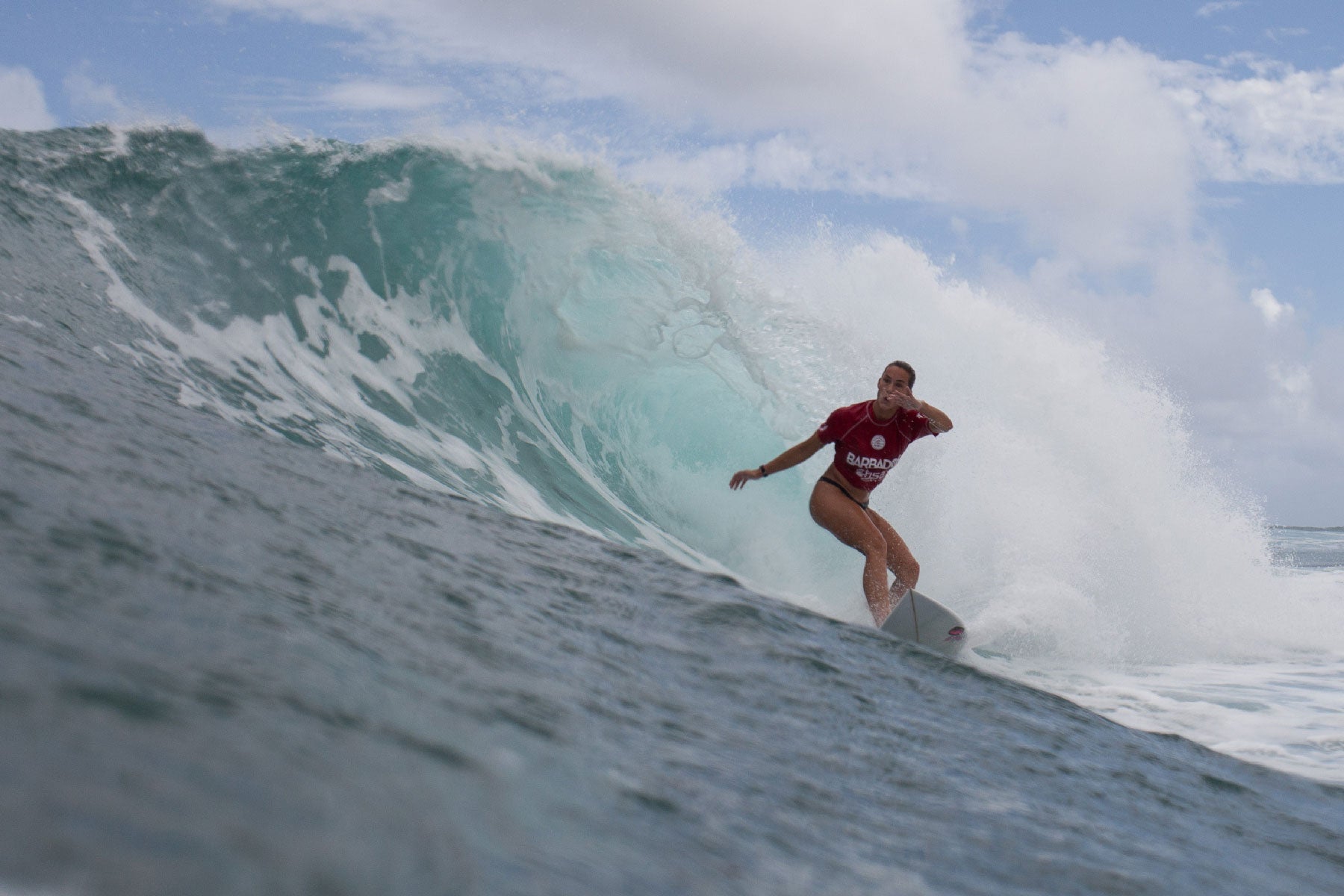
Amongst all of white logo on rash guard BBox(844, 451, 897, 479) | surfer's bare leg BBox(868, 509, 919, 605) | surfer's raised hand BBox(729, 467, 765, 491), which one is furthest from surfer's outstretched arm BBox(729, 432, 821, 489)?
surfer's bare leg BBox(868, 509, 919, 605)

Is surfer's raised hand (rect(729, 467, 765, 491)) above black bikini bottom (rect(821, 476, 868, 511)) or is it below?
below

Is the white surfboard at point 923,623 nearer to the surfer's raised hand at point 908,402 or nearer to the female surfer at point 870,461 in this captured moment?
the female surfer at point 870,461

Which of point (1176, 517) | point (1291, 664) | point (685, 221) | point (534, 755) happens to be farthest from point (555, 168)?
point (534, 755)

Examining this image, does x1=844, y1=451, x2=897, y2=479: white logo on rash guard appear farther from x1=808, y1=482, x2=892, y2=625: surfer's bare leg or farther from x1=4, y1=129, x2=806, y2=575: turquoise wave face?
x1=4, y1=129, x2=806, y2=575: turquoise wave face

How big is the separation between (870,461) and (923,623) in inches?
41.7

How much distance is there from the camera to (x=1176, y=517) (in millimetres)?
9523

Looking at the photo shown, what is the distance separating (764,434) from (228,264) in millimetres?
5800

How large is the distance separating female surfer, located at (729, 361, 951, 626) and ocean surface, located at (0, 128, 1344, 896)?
58cm

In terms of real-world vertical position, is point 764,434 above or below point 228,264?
above

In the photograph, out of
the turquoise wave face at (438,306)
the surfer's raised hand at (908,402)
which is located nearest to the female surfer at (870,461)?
the surfer's raised hand at (908,402)

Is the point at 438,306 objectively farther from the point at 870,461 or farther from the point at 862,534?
the point at 862,534

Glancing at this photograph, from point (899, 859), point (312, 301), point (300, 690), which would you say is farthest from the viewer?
point (312, 301)

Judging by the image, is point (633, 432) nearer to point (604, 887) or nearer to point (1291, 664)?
point (1291, 664)

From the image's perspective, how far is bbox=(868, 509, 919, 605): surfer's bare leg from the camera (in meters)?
5.87
